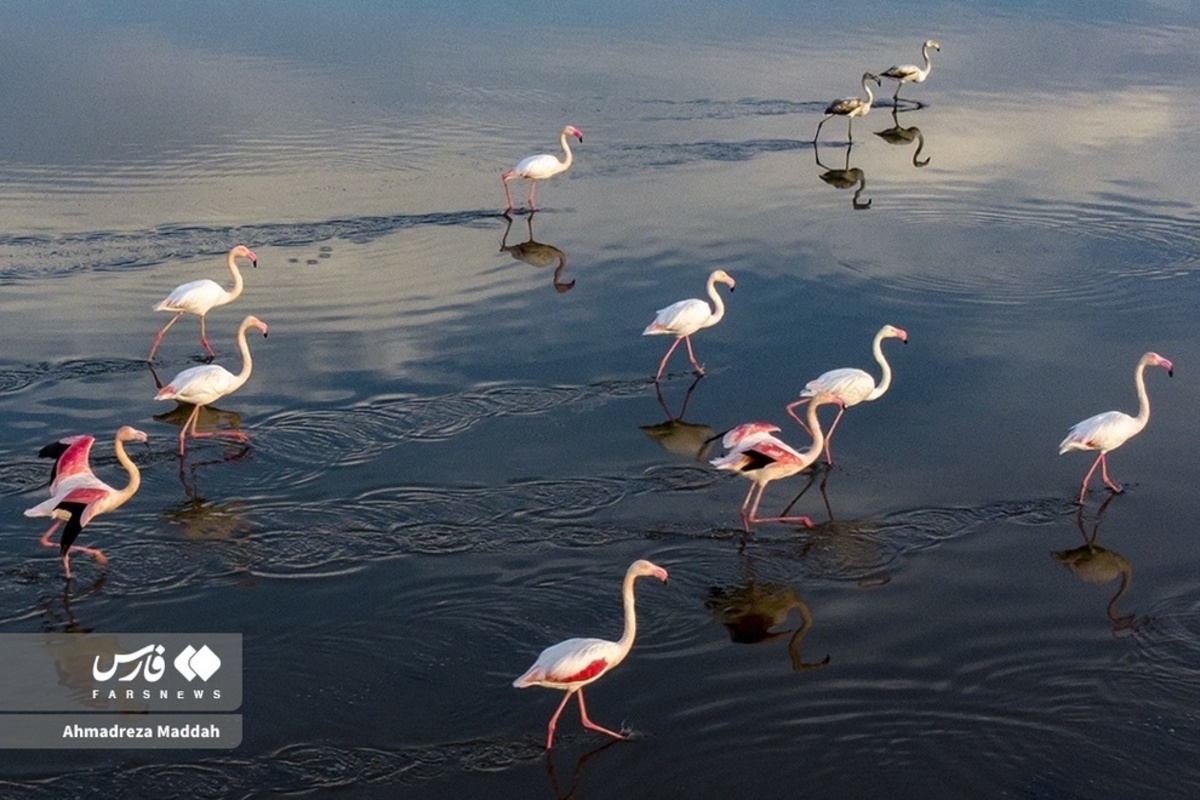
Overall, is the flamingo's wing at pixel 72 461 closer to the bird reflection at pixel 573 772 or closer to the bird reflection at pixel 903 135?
the bird reflection at pixel 573 772

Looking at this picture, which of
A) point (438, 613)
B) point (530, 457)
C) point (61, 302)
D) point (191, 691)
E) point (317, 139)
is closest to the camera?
point (191, 691)

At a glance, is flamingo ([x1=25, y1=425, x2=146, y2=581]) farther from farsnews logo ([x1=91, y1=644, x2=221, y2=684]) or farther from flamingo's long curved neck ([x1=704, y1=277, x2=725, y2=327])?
flamingo's long curved neck ([x1=704, y1=277, x2=725, y2=327])

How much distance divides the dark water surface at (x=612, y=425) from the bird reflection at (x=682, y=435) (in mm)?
50

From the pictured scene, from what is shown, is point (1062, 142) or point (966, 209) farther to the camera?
point (1062, 142)

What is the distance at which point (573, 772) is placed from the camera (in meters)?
8.20

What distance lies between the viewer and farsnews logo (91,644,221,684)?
9.05 metres

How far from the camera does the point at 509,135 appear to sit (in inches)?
849

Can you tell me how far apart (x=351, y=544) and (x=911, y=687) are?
157 inches

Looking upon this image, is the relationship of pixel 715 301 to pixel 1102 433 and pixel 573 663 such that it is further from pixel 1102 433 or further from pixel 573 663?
pixel 573 663

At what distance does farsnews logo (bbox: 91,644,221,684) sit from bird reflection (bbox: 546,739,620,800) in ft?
7.33

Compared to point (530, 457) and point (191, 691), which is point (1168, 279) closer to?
point (530, 457)

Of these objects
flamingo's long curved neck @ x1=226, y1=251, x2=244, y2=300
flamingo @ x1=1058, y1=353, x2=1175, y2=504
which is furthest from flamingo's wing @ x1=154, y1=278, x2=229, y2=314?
flamingo @ x1=1058, y1=353, x2=1175, y2=504

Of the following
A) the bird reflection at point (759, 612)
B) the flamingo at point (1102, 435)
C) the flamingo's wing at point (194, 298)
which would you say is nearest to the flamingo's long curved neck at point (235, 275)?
the flamingo's wing at point (194, 298)

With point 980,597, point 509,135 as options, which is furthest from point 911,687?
point 509,135
